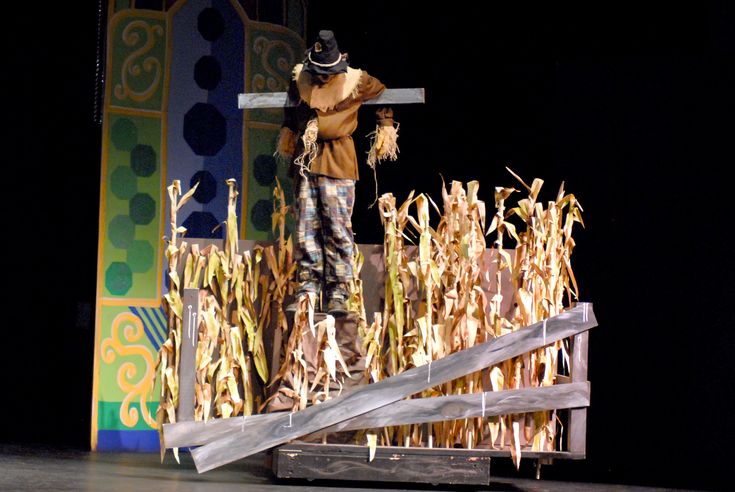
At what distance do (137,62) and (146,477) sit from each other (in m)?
2.13

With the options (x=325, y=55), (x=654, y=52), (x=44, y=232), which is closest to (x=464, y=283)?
(x=325, y=55)

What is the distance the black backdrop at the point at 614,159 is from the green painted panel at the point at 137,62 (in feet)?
1.60

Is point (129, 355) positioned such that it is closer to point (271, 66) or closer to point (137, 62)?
point (137, 62)

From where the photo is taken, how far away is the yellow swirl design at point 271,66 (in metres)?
6.09

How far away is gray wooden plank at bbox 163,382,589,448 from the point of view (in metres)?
4.59

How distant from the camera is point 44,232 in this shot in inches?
271

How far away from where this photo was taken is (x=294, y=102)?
4902 millimetres

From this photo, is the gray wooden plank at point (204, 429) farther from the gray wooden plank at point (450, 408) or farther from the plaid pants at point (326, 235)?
the plaid pants at point (326, 235)

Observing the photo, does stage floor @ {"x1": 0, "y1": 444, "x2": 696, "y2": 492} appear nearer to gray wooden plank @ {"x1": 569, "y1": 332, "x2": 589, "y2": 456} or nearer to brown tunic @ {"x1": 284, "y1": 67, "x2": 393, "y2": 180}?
gray wooden plank @ {"x1": 569, "y1": 332, "x2": 589, "y2": 456}

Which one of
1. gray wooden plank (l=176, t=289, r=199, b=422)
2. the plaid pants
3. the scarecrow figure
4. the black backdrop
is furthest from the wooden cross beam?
the black backdrop

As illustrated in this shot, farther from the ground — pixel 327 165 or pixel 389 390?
pixel 327 165

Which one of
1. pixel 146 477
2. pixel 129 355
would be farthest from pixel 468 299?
pixel 129 355

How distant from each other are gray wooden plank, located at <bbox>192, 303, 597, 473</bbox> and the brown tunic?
32.8 inches

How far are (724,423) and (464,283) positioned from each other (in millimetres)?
1318
